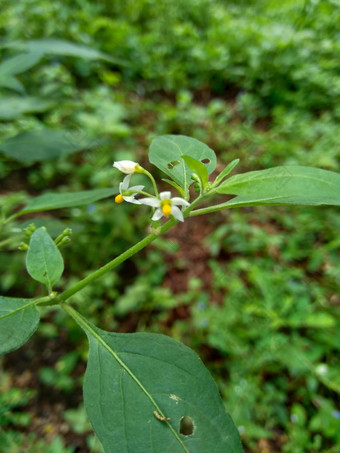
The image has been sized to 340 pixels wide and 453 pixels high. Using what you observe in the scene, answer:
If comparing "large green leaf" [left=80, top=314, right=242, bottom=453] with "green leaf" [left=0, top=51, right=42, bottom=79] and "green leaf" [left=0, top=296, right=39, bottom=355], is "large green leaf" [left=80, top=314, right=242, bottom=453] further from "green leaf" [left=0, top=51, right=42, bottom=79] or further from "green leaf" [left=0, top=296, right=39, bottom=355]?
"green leaf" [left=0, top=51, right=42, bottom=79]

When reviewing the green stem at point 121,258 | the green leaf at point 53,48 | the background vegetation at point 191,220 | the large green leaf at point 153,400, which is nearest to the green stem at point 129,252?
the green stem at point 121,258

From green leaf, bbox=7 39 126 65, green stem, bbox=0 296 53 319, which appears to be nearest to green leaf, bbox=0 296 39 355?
green stem, bbox=0 296 53 319

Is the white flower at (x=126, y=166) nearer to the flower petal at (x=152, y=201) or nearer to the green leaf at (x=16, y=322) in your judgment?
the flower petal at (x=152, y=201)

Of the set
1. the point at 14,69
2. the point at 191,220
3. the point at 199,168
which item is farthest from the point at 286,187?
the point at 191,220

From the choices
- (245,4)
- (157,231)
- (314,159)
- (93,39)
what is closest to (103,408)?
(157,231)

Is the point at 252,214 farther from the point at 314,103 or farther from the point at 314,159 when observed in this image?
the point at 314,103

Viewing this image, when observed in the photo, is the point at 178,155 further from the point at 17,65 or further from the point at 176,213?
the point at 17,65
